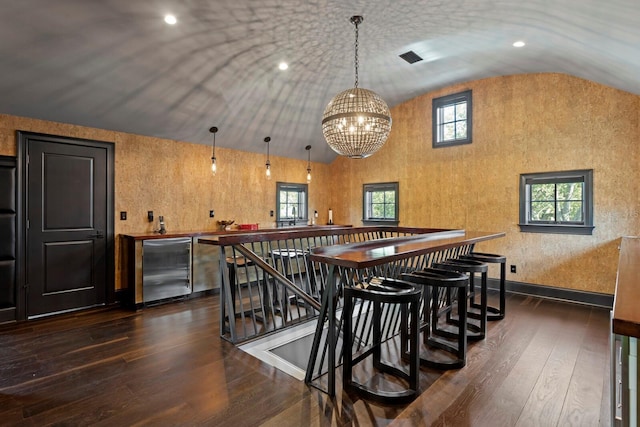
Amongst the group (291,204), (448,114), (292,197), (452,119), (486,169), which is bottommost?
(291,204)

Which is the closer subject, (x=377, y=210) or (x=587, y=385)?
(x=587, y=385)

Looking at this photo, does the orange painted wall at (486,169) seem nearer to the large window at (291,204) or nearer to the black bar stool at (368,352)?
the large window at (291,204)

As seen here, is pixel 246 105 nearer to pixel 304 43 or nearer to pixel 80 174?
pixel 304 43

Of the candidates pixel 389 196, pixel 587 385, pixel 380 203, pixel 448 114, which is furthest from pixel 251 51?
pixel 587 385

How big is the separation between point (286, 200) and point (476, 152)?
12.2ft

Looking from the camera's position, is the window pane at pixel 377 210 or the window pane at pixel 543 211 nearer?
the window pane at pixel 543 211

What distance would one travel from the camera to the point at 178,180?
5152mm

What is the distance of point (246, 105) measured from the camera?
4895 mm

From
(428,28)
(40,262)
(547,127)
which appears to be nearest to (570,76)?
(547,127)

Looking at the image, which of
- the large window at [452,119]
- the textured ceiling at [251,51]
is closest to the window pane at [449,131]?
the large window at [452,119]

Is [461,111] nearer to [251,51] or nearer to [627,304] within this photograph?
[251,51]

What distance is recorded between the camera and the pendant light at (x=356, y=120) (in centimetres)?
274

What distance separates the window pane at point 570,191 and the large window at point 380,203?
104 inches

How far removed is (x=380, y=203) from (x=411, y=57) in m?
3.18
